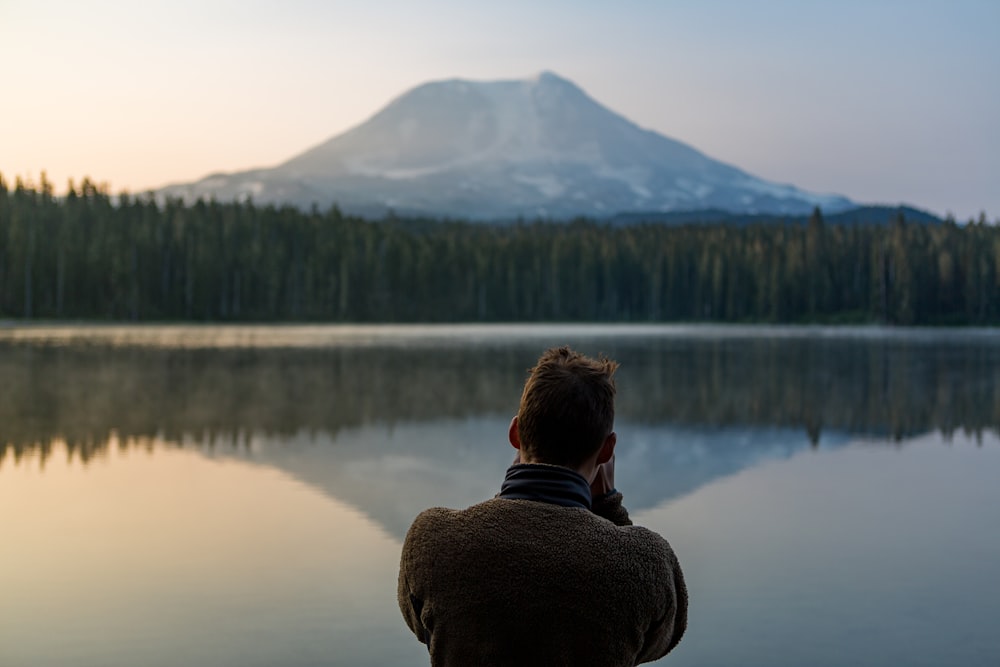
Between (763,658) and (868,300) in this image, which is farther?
(868,300)

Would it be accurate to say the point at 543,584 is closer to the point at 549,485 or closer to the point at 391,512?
the point at 549,485

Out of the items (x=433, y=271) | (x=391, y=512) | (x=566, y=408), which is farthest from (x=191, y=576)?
(x=433, y=271)

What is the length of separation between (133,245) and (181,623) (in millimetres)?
135985

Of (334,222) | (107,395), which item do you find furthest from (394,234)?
(107,395)

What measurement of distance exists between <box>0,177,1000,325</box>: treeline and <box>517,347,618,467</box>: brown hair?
133 meters

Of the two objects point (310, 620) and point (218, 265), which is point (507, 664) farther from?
point (218, 265)

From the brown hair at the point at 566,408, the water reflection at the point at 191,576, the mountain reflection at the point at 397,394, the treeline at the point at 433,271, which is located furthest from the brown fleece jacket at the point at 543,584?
the treeline at the point at 433,271

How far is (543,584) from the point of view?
3.50 metres

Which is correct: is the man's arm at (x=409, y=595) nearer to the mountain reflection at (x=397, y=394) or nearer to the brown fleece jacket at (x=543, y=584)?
the brown fleece jacket at (x=543, y=584)

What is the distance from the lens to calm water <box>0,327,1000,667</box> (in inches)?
351

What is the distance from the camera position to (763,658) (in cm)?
836

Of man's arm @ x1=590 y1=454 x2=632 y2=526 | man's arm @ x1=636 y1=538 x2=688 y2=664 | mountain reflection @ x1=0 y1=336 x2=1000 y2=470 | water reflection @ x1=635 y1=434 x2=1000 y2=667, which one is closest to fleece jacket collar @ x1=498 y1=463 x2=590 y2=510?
man's arm @ x1=590 y1=454 x2=632 y2=526

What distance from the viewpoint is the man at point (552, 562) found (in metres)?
3.50

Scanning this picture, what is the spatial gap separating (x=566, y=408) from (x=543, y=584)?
53 centimetres
